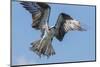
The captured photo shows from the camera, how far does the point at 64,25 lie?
2.30 m

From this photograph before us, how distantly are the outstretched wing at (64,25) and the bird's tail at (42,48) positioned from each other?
0.13 meters

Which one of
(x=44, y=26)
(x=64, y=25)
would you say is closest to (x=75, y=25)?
(x=64, y=25)

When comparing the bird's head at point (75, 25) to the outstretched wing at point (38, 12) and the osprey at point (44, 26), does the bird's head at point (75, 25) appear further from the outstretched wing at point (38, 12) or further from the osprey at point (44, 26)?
the outstretched wing at point (38, 12)

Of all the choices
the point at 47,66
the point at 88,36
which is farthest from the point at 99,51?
the point at 47,66

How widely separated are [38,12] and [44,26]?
15 cm

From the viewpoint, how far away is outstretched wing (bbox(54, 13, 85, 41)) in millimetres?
2268

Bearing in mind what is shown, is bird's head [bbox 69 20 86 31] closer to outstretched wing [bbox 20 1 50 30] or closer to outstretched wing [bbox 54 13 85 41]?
outstretched wing [bbox 54 13 85 41]

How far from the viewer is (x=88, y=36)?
2.41 meters

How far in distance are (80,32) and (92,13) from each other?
0.85 feet

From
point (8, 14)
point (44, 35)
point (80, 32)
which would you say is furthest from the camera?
point (80, 32)

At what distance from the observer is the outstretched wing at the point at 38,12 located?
85.1 inches

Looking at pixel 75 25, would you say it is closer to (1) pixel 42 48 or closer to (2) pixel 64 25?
(2) pixel 64 25

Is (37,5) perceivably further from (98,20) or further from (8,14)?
(98,20)

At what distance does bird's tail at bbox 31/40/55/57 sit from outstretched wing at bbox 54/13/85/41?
135mm
